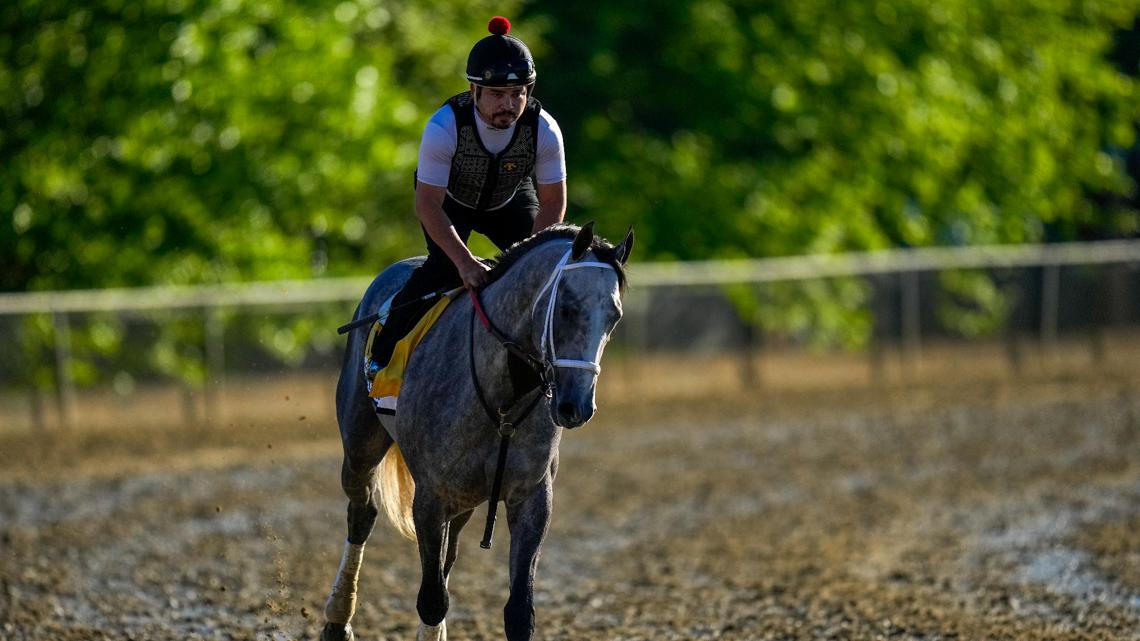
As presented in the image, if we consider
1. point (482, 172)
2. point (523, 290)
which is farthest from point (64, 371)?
point (523, 290)

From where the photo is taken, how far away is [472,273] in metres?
6.24

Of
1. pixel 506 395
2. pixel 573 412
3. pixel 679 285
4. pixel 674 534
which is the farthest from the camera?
pixel 679 285

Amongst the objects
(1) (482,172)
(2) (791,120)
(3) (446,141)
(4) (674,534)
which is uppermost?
(2) (791,120)

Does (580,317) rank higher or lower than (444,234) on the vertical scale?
lower

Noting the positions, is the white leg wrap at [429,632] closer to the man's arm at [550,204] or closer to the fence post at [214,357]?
the man's arm at [550,204]

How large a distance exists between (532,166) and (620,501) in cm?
689

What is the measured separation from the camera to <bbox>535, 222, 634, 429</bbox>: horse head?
5.35 meters

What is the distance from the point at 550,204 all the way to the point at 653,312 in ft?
45.4

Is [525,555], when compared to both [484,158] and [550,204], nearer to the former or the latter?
[550,204]

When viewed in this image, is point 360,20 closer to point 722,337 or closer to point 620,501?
point 722,337

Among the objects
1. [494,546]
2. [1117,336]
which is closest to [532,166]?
[494,546]

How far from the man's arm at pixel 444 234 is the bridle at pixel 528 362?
0.08 metres

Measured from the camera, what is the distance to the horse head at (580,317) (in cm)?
535

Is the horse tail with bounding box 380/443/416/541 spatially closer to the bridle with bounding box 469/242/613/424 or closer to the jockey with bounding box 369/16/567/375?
the jockey with bounding box 369/16/567/375
